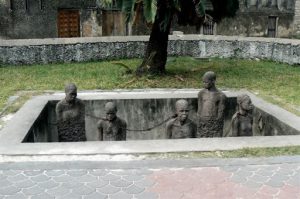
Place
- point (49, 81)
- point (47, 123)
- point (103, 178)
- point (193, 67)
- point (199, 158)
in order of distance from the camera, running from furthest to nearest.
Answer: point (193, 67)
point (49, 81)
point (47, 123)
point (199, 158)
point (103, 178)

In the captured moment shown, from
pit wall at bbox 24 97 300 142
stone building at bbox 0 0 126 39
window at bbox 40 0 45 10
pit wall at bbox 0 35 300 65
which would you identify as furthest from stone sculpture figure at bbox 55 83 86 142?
window at bbox 40 0 45 10

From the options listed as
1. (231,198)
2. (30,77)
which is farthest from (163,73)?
(231,198)

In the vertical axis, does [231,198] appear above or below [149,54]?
below

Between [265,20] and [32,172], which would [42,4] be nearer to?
[265,20]

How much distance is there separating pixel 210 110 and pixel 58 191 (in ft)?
12.1

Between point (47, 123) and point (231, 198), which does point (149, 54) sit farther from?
point (231, 198)

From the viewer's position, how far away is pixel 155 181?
15.7 ft

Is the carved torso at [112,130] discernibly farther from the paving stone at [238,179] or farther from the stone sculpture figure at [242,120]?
the paving stone at [238,179]

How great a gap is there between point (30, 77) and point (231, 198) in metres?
8.69

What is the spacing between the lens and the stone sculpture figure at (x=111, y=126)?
6922mm

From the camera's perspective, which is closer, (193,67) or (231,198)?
(231,198)

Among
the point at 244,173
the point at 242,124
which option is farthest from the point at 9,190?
the point at 242,124

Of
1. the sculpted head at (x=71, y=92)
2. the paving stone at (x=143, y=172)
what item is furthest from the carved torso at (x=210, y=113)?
the paving stone at (x=143, y=172)

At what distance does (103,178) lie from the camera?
15.9 ft
